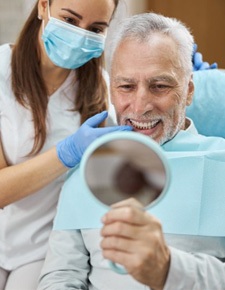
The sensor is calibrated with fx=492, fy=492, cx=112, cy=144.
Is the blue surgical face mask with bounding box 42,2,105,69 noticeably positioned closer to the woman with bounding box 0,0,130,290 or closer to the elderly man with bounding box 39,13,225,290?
the woman with bounding box 0,0,130,290

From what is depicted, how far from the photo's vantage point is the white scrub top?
63.7 inches

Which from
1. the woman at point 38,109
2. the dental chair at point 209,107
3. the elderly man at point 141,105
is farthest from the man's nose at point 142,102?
the dental chair at point 209,107

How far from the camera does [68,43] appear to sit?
166cm

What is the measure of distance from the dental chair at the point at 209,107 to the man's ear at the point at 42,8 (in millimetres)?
605

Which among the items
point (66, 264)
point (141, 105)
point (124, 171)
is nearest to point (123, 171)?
point (124, 171)

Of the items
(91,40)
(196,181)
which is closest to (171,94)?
(196,181)

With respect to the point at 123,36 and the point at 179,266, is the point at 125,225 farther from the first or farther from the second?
the point at 123,36

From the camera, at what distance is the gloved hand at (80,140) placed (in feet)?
4.55

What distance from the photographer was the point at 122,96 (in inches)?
53.5

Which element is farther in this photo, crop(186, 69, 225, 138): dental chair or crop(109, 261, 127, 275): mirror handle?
crop(186, 69, 225, 138): dental chair

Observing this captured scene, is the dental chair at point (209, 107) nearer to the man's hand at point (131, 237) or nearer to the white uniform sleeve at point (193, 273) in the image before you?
the white uniform sleeve at point (193, 273)

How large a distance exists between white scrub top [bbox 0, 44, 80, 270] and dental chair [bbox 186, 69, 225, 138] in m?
0.45

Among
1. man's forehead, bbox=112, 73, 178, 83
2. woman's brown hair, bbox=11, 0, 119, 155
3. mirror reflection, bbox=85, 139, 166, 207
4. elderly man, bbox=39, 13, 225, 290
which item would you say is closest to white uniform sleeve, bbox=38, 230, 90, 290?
elderly man, bbox=39, 13, 225, 290

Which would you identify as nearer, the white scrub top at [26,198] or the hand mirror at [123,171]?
the hand mirror at [123,171]
